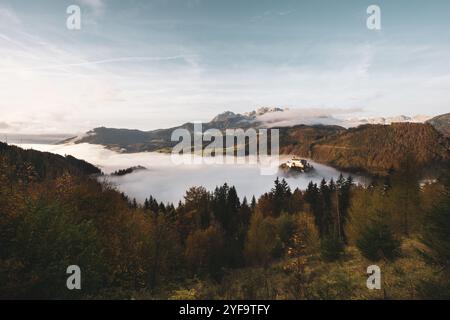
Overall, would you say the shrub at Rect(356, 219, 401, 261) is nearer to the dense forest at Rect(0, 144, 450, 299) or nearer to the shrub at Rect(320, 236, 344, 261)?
the dense forest at Rect(0, 144, 450, 299)

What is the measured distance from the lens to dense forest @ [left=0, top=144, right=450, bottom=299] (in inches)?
651

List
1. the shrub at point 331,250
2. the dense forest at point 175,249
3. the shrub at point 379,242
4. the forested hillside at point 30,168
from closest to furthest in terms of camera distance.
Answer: the dense forest at point 175,249, the forested hillside at point 30,168, the shrub at point 379,242, the shrub at point 331,250

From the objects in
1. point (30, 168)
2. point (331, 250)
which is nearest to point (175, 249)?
point (331, 250)

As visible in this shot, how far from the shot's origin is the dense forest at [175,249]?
16.5m

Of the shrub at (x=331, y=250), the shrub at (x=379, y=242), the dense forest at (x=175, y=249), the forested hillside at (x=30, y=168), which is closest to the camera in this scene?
the dense forest at (x=175, y=249)

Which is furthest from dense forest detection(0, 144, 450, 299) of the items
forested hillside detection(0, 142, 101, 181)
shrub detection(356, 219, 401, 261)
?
forested hillside detection(0, 142, 101, 181)

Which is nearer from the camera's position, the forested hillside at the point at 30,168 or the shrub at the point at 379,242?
the forested hillside at the point at 30,168

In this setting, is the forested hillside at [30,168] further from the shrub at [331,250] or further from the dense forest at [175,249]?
the shrub at [331,250]

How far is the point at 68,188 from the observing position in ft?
90.0

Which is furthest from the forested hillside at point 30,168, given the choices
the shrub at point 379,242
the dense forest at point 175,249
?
the shrub at point 379,242

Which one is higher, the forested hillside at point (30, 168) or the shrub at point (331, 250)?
the forested hillside at point (30, 168)

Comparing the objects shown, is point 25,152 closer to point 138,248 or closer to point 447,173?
point 138,248

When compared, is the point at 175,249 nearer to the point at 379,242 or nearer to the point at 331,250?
the point at 331,250
